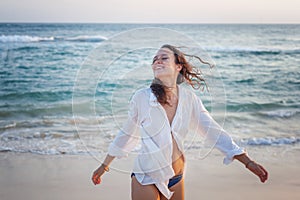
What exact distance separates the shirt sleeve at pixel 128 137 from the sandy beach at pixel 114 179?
79.4 inches

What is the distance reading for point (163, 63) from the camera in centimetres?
236

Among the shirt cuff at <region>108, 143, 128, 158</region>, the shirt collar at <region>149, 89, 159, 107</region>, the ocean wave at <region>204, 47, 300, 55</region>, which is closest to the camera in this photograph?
the shirt collar at <region>149, 89, 159, 107</region>

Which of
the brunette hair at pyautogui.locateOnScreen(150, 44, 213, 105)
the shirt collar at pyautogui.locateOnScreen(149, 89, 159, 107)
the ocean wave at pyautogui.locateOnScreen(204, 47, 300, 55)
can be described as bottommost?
the ocean wave at pyautogui.locateOnScreen(204, 47, 300, 55)

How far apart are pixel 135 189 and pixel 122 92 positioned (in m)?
0.55

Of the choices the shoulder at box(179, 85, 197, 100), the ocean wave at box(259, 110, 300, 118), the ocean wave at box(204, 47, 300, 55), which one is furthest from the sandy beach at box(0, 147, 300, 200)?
the ocean wave at box(204, 47, 300, 55)

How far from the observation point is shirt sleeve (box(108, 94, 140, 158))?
2378 mm

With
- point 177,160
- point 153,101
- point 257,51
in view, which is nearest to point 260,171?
point 177,160

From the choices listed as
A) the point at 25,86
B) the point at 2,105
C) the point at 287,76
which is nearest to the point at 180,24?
the point at 287,76

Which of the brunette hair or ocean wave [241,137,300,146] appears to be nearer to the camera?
the brunette hair

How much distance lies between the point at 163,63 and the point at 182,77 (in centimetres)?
20

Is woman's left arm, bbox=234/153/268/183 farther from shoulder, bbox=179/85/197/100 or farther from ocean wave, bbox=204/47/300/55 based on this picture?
ocean wave, bbox=204/47/300/55

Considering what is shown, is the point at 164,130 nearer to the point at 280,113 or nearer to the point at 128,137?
the point at 128,137

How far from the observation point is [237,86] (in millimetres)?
12742

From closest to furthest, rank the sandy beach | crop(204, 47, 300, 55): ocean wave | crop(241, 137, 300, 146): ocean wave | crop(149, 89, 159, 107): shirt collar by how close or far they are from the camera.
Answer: crop(149, 89, 159, 107): shirt collar
the sandy beach
crop(241, 137, 300, 146): ocean wave
crop(204, 47, 300, 55): ocean wave
